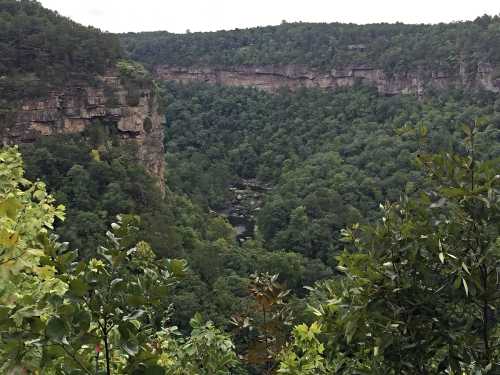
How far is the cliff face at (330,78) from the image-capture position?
6875 cm

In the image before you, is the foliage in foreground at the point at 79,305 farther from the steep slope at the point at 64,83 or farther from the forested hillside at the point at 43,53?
the forested hillside at the point at 43,53

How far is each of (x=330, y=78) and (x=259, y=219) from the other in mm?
37572

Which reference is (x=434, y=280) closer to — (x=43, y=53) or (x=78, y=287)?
(x=78, y=287)

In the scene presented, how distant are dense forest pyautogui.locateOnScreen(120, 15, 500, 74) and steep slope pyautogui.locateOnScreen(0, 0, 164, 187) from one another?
44.1m

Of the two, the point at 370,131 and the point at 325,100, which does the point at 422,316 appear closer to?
the point at 370,131

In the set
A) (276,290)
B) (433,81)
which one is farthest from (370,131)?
(276,290)

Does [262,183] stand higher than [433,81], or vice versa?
[433,81]

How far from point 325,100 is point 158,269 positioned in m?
84.0

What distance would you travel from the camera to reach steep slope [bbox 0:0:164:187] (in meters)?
32.2

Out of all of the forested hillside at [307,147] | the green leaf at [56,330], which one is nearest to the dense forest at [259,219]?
the green leaf at [56,330]

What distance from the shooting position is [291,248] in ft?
167

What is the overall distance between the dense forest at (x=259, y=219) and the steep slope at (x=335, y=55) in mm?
450

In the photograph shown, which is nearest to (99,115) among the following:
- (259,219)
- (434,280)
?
(259,219)

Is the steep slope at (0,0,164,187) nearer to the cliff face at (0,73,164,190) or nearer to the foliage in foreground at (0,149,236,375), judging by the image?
the cliff face at (0,73,164,190)
